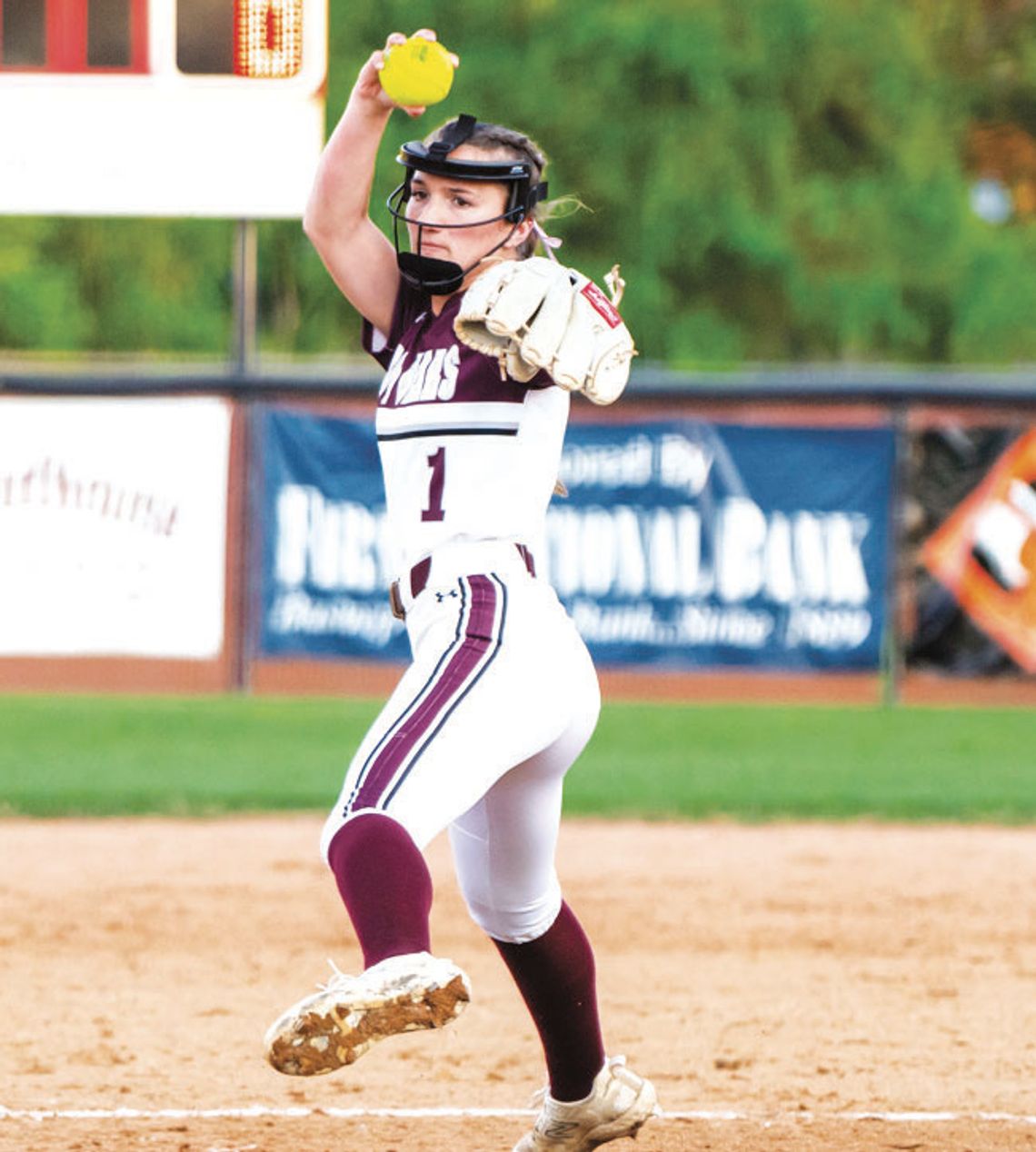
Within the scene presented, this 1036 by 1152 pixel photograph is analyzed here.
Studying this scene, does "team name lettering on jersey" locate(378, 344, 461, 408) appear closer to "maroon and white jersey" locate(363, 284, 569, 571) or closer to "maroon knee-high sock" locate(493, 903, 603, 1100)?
"maroon and white jersey" locate(363, 284, 569, 571)

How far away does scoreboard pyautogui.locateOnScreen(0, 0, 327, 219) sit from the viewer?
13062mm

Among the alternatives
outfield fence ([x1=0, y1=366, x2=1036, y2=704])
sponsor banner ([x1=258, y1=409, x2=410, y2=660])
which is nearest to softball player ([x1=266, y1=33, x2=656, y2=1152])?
outfield fence ([x1=0, y1=366, x2=1036, y2=704])

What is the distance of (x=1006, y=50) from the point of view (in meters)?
30.4

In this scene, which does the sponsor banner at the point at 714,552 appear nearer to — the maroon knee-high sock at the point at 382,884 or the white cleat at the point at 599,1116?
the white cleat at the point at 599,1116

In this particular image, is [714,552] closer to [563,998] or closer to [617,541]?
[617,541]

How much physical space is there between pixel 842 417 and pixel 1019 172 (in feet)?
64.2

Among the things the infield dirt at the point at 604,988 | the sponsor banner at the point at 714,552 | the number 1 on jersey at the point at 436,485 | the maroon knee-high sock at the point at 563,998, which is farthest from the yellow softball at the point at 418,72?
the sponsor banner at the point at 714,552

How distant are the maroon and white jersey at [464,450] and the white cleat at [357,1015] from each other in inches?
29.0

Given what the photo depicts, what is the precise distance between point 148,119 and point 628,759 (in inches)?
213

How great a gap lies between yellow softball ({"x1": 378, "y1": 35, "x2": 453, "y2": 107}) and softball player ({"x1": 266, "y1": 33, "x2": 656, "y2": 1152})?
0.24ft

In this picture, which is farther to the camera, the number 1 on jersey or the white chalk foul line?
the white chalk foul line

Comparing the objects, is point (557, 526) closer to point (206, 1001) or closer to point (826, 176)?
point (206, 1001)

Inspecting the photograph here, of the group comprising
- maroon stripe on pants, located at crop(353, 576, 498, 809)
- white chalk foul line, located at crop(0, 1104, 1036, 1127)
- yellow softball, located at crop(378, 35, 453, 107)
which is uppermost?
yellow softball, located at crop(378, 35, 453, 107)

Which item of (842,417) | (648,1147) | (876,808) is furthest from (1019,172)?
(648,1147)
